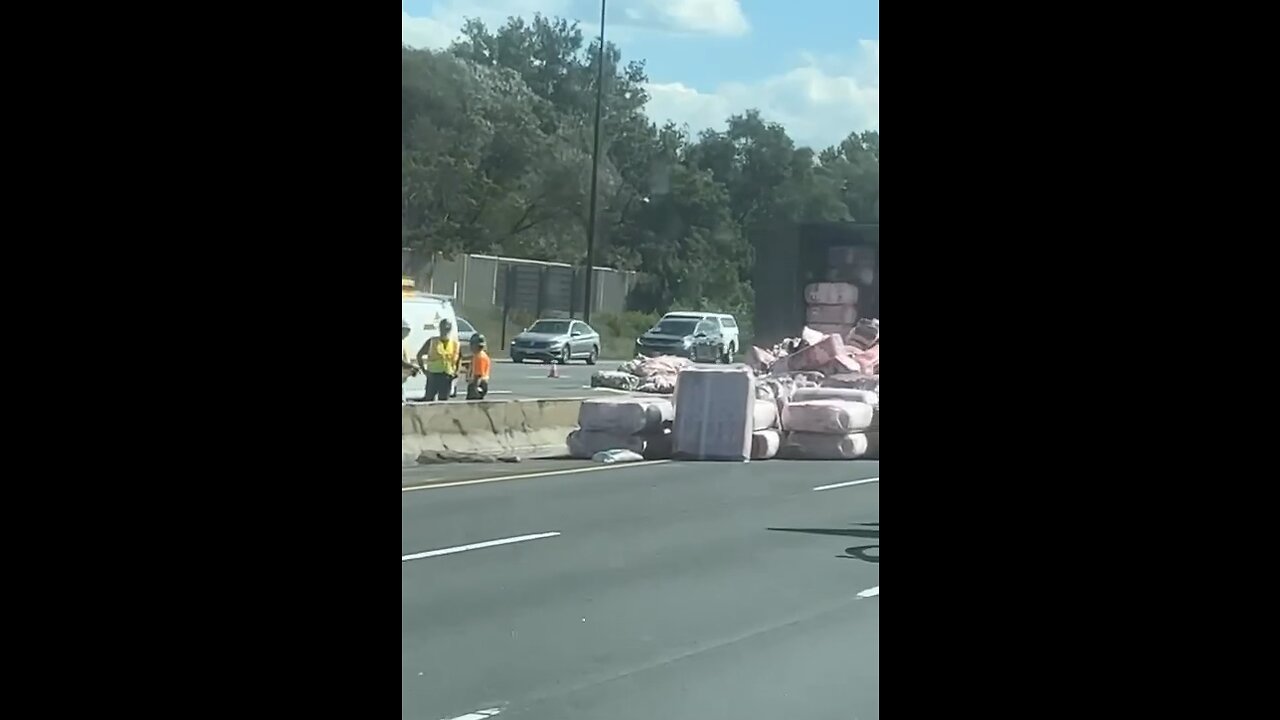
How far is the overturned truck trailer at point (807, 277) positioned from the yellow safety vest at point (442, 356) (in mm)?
1359

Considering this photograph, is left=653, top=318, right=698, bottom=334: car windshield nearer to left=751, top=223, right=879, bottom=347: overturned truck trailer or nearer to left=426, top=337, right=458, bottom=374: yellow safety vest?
left=751, top=223, right=879, bottom=347: overturned truck trailer

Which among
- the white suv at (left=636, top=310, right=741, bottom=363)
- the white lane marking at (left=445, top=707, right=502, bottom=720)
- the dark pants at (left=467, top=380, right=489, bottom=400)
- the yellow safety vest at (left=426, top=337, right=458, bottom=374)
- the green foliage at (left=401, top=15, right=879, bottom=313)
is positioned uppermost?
the green foliage at (left=401, top=15, right=879, bottom=313)

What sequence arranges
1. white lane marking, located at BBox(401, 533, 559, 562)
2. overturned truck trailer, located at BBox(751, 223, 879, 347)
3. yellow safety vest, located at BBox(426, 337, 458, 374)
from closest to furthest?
overturned truck trailer, located at BBox(751, 223, 879, 347) → white lane marking, located at BBox(401, 533, 559, 562) → yellow safety vest, located at BBox(426, 337, 458, 374)

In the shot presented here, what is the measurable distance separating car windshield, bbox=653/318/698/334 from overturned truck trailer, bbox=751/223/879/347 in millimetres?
190

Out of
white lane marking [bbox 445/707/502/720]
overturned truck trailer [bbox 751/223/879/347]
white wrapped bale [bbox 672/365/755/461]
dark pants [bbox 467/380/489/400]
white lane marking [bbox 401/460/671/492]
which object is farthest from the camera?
dark pants [bbox 467/380/489/400]

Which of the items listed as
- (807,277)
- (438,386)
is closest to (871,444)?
(807,277)

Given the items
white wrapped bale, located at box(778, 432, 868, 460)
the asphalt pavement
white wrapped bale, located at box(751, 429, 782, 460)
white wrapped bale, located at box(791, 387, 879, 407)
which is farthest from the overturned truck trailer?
white wrapped bale, located at box(751, 429, 782, 460)

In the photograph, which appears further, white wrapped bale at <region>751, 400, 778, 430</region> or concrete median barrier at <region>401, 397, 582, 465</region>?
concrete median barrier at <region>401, 397, 582, 465</region>

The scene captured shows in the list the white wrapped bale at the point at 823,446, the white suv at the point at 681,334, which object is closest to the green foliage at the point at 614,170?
the white suv at the point at 681,334

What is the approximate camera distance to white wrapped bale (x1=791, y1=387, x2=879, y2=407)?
441 cm
